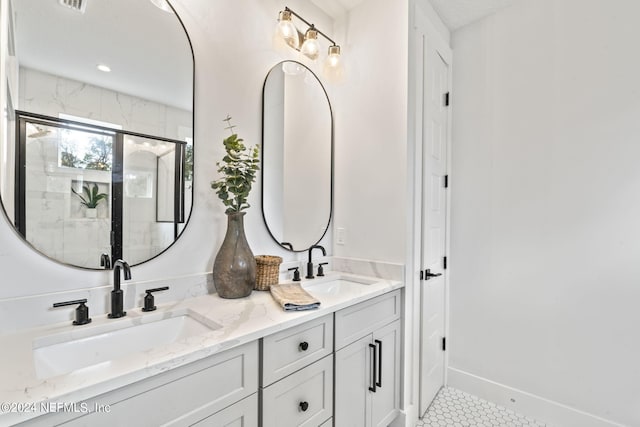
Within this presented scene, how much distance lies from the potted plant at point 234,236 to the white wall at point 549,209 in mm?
1610

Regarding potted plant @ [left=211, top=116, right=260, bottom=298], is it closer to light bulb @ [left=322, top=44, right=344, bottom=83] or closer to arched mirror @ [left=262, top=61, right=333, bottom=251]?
arched mirror @ [left=262, top=61, right=333, bottom=251]

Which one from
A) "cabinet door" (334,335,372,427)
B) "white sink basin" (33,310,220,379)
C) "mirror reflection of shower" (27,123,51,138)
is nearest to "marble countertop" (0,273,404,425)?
"white sink basin" (33,310,220,379)

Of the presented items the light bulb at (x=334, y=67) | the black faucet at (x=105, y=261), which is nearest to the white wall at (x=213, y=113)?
the black faucet at (x=105, y=261)

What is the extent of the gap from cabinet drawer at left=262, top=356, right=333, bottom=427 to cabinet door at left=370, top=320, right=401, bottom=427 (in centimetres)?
36

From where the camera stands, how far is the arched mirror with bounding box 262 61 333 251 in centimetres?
170

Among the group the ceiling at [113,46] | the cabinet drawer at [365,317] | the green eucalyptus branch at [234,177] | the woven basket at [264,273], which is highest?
the ceiling at [113,46]

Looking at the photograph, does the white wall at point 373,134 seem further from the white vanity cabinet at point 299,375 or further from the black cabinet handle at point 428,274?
the white vanity cabinet at point 299,375

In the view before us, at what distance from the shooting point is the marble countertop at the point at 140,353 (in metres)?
0.62

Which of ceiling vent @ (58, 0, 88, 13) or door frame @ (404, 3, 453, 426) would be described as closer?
ceiling vent @ (58, 0, 88, 13)

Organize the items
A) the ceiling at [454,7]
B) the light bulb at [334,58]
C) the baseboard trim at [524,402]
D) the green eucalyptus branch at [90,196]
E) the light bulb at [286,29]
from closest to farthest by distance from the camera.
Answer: the green eucalyptus branch at [90,196]
the light bulb at [286,29]
the baseboard trim at [524,402]
the light bulb at [334,58]
the ceiling at [454,7]

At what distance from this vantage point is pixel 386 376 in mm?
1606

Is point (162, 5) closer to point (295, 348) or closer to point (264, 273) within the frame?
point (264, 273)

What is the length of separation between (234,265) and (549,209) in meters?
1.91

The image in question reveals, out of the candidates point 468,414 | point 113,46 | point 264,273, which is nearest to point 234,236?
point 264,273
